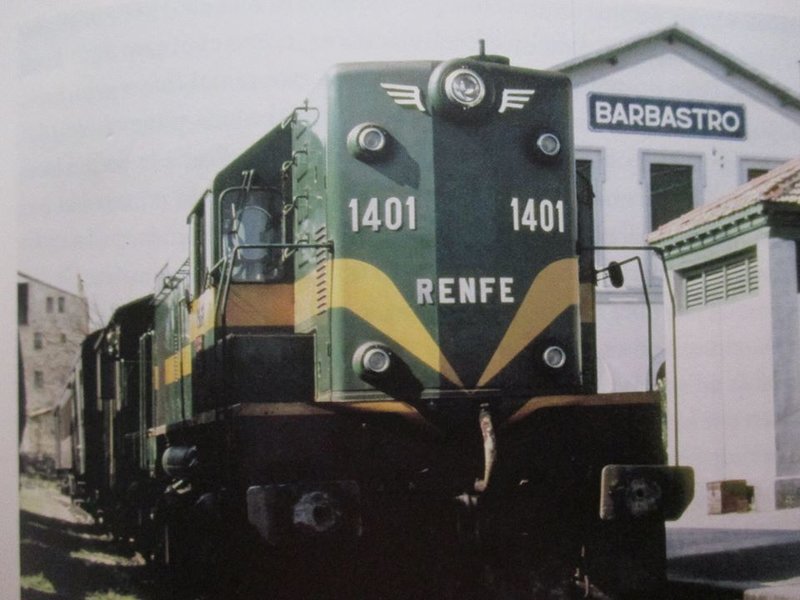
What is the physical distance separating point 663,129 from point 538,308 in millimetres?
1438

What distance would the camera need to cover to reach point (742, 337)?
4578mm

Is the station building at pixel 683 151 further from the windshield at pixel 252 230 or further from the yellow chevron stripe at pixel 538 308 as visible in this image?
the windshield at pixel 252 230

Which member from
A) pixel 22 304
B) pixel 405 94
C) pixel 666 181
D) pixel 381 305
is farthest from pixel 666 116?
pixel 22 304

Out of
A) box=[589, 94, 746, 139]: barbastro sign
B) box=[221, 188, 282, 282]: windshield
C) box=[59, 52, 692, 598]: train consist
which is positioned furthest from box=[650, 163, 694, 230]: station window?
box=[221, 188, 282, 282]: windshield

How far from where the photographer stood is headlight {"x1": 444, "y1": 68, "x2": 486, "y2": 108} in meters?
3.43

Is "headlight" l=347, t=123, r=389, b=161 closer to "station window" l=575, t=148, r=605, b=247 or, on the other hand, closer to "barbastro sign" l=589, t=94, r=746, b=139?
"station window" l=575, t=148, r=605, b=247

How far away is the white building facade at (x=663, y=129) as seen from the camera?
172 inches

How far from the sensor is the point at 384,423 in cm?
327

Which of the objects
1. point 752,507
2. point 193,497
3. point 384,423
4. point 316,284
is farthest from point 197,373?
point 752,507

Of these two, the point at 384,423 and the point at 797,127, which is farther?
the point at 797,127

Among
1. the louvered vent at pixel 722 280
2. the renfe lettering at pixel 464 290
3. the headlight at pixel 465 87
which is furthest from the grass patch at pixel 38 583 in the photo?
the louvered vent at pixel 722 280

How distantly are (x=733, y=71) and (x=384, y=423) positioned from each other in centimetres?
240

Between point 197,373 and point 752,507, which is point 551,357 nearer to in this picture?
point 197,373

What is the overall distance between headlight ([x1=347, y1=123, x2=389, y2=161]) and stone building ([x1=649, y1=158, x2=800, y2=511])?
1.66 meters
